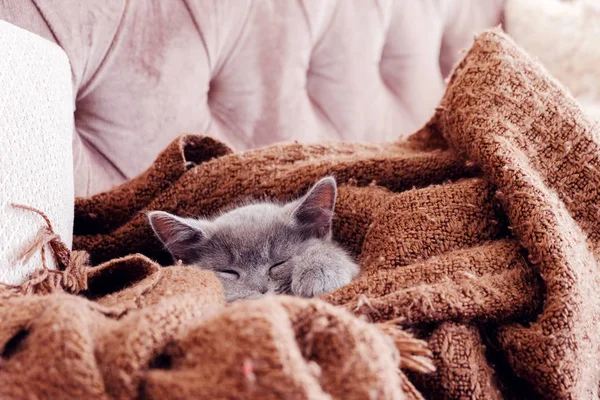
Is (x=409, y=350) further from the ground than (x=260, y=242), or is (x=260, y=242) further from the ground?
(x=409, y=350)

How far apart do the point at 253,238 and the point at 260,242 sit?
0.02 metres

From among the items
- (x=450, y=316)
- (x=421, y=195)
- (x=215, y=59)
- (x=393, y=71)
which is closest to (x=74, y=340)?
(x=450, y=316)

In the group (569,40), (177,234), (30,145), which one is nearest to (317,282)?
(177,234)

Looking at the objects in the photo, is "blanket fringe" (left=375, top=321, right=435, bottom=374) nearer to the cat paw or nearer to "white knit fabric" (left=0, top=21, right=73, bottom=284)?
the cat paw

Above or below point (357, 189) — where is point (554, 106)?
above

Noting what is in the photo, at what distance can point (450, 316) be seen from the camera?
23.1 inches

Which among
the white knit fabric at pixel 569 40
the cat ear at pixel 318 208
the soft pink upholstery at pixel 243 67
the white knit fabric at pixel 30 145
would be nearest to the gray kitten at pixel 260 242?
the cat ear at pixel 318 208

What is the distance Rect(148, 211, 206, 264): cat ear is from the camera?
889 mm

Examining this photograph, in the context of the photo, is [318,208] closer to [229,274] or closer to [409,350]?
[229,274]

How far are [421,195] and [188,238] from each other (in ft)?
1.38

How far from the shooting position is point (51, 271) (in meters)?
0.66

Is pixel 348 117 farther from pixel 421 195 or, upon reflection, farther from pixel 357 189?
pixel 421 195

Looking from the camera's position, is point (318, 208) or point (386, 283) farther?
point (318, 208)

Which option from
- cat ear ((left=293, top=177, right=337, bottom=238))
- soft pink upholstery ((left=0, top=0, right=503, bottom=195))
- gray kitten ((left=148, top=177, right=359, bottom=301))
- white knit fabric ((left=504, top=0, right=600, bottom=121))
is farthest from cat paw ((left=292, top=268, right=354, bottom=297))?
white knit fabric ((left=504, top=0, right=600, bottom=121))
